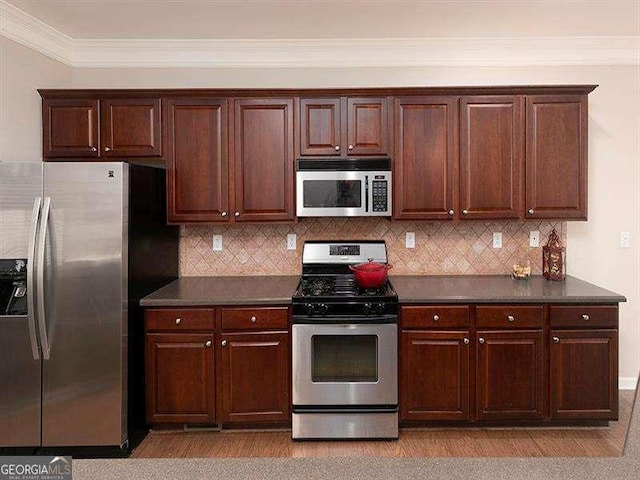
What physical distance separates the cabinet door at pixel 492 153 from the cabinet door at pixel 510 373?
2.77 feet

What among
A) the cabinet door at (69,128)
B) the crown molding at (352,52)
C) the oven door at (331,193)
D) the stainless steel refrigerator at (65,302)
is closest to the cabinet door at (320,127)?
the oven door at (331,193)

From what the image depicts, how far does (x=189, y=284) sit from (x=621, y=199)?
10.5ft

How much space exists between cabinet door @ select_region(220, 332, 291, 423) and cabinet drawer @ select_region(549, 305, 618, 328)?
1.64m

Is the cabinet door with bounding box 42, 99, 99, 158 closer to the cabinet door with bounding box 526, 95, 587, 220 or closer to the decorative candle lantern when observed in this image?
the cabinet door with bounding box 526, 95, 587, 220

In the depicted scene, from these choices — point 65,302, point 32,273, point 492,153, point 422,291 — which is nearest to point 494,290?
point 422,291

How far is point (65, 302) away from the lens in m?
2.64

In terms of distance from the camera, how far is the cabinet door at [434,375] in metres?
2.95

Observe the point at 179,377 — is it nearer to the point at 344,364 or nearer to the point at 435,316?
the point at 344,364

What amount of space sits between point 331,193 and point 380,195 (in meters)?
0.33

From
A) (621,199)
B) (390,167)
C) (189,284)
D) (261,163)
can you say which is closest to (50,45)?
(261,163)

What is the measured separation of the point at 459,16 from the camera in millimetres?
3127

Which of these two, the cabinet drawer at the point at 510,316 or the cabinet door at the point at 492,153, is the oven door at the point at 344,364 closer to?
the cabinet drawer at the point at 510,316

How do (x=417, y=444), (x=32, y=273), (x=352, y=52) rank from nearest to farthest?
(x=32, y=273)
(x=417, y=444)
(x=352, y=52)

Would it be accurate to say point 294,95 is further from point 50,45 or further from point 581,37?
point 581,37
